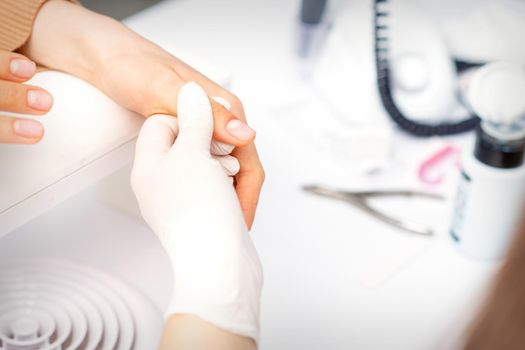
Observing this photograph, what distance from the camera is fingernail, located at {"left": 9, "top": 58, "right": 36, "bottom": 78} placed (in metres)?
0.74

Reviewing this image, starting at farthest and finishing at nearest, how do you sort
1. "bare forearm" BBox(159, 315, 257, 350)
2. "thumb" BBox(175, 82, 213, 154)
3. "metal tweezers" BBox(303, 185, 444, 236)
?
"metal tweezers" BBox(303, 185, 444, 236) < "thumb" BBox(175, 82, 213, 154) < "bare forearm" BBox(159, 315, 257, 350)

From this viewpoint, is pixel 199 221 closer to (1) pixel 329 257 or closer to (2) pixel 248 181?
(2) pixel 248 181

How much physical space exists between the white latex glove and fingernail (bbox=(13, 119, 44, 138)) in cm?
10

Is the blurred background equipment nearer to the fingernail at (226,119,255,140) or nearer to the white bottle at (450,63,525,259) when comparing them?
the white bottle at (450,63,525,259)

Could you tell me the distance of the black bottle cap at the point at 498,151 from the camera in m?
0.83

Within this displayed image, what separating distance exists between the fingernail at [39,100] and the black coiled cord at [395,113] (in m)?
0.47

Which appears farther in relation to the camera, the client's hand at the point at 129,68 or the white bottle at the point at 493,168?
the white bottle at the point at 493,168

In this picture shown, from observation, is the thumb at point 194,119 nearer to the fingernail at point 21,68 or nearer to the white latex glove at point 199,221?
the white latex glove at point 199,221

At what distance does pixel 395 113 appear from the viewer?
103 cm

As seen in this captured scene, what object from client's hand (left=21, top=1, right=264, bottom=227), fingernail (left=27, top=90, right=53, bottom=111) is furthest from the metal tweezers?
fingernail (left=27, top=90, right=53, bottom=111)

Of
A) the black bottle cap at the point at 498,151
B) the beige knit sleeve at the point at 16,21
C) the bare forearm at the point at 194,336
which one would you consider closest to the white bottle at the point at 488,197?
the black bottle cap at the point at 498,151

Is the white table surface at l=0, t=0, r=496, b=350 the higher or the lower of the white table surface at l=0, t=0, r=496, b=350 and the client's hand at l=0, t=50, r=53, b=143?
the lower

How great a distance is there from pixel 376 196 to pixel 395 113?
13cm

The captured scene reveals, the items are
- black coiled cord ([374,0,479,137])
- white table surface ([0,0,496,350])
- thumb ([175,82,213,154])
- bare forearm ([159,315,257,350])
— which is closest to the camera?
bare forearm ([159,315,257,350])
